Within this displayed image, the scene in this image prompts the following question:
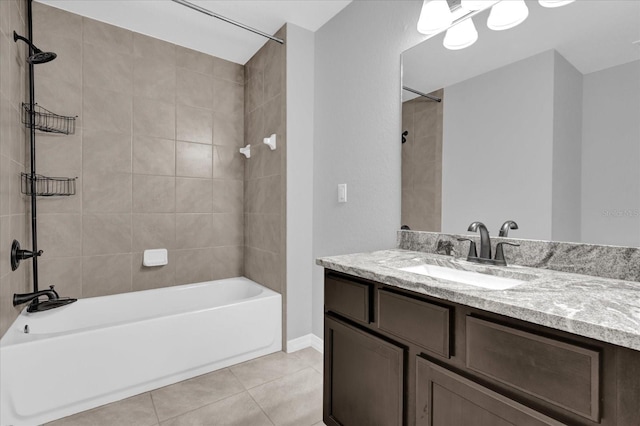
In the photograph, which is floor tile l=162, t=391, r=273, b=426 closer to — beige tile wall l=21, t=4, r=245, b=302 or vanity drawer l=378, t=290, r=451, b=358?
vanity drawer l=378, t=290, r=451, b=358

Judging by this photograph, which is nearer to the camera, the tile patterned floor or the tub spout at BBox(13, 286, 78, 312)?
the tile patterned floor

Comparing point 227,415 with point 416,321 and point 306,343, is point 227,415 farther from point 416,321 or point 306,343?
point 416,321

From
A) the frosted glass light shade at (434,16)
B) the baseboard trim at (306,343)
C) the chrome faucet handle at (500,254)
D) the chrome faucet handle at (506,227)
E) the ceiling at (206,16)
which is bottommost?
the baseboard trim at (306,343)

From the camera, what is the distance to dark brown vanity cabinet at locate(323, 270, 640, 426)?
2.04ft

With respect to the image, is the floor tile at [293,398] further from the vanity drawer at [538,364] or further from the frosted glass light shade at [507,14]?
the frosted glass light shade at [507,14]

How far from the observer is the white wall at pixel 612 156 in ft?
3.30

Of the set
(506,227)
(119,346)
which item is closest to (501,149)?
(506,227)

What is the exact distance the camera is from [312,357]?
226 centimetres

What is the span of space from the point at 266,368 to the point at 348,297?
118 centimetres

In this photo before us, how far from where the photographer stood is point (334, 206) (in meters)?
2.20

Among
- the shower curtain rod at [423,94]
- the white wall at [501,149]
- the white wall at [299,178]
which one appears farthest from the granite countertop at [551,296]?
the white wall at [299,178]

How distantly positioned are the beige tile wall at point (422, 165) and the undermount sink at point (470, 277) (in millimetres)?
300

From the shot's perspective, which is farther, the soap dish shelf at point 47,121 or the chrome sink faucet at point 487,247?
the soap dish shelf at point 47,121

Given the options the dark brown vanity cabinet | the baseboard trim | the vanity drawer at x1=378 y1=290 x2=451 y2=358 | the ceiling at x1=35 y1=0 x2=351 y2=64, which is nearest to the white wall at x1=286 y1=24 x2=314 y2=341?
the baseboard trim
